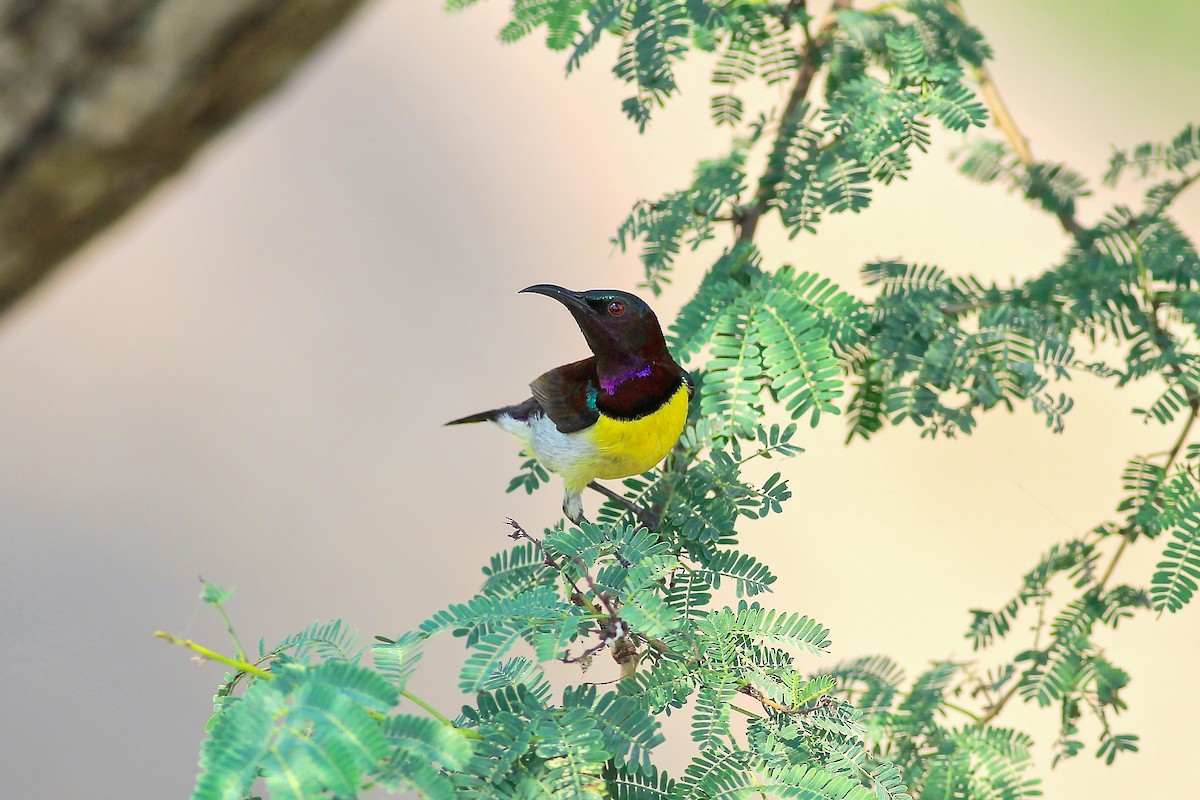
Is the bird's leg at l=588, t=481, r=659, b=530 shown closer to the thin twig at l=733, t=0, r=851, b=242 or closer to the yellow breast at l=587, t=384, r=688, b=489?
the yellow breast at l=587, t=384, r=688, b=489

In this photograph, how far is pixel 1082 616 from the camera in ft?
6.38

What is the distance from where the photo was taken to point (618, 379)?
6.58 ft

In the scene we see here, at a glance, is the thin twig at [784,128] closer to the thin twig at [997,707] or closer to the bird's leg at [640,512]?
the bird's leg at [640,512]

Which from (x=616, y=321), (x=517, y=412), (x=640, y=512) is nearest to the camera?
(x=640, y=512)

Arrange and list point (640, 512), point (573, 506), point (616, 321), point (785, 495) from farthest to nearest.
Result: point (573, 506) < point (616, 321) < point (640, 512) < point (785, 495)

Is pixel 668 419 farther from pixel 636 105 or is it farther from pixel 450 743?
pixel 450 743

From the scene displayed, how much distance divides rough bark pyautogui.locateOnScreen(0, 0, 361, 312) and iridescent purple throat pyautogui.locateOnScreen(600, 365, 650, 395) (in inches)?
50.5

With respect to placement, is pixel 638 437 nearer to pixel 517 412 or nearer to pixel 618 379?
pixel 618 379

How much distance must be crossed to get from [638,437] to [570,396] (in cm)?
20

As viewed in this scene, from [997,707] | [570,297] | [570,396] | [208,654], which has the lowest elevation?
[208,654]

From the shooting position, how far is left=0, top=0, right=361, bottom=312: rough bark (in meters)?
0.69

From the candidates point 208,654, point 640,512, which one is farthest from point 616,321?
point 208,654

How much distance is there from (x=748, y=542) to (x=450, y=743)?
347 cm

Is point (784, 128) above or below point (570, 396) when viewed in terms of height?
above
